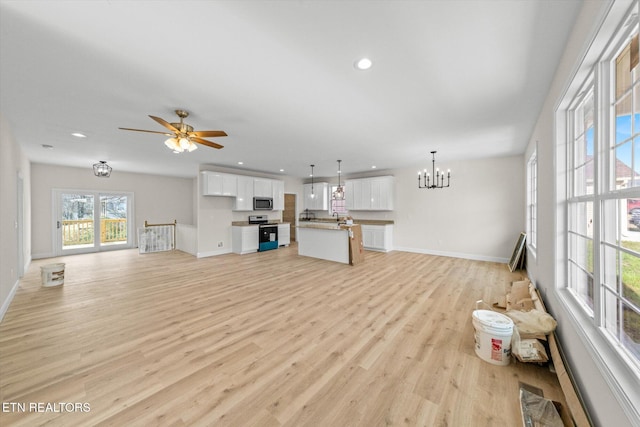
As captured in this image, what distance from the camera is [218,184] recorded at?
6633 mm

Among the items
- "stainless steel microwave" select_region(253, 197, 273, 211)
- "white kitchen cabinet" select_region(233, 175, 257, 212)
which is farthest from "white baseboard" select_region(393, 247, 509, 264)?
"white kitchen cabinet" select_region(233, 175, 257, 212)

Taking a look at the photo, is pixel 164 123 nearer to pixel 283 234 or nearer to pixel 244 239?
pixel 244 239

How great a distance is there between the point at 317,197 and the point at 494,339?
7.59 meters

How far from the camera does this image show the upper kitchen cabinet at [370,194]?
7352mm

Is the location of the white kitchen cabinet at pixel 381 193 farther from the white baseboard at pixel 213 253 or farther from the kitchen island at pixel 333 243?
the white baseboard at pixel 213 253

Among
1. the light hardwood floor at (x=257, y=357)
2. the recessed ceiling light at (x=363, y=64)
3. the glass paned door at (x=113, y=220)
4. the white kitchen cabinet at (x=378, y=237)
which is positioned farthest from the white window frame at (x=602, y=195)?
the glass paned door at (x=113, y=220)

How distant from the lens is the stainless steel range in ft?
24.6

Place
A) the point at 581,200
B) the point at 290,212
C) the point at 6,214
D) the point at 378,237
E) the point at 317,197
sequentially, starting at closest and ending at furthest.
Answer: the point at 581,200 < the point at 6,214 < the point at 378,237 < the point at 317,197 < the point at 290,212

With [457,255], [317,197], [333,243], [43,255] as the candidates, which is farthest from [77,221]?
[457,255]

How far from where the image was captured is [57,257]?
21.9ft

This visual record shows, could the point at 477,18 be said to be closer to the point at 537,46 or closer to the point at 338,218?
the point at 537,46

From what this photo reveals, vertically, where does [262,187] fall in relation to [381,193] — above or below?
above

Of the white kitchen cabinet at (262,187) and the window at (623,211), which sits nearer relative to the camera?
the window at (623,211)

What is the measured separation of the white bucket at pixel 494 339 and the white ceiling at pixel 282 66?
2340 mm
